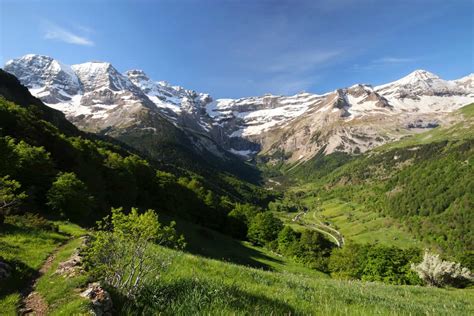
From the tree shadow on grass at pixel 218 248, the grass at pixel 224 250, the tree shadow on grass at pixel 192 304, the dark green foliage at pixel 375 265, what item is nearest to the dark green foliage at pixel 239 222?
the tree shadow on grass at pixel 218 248

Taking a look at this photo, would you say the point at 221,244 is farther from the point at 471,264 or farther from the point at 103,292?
the point at 471,264

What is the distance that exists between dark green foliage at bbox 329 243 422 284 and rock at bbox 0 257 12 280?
280 ft

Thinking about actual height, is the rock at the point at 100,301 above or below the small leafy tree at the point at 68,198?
above

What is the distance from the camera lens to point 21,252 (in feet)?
63.3

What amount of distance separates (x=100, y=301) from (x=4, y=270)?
410 inches

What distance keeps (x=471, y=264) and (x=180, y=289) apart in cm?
11894

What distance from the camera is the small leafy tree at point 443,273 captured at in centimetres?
4434

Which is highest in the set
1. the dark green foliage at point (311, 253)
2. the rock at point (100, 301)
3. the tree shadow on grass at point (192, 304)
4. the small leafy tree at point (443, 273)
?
the small leafy tree at point (443, 273)

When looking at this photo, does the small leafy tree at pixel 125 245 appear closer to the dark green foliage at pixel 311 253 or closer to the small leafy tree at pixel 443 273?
the small leafy tree at pixel 443 273

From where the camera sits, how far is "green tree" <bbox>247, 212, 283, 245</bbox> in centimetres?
10988

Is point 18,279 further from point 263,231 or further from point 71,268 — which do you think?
point 263,231

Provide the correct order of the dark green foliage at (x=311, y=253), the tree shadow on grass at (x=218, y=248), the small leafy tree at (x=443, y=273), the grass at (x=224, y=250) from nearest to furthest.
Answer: the small leafy tree at (x=443, y=273) → the tree shadow on grass at (x=218, y=248) → the grass at (x=224, y=250) → the dark green foliage at (x=311, y=253)

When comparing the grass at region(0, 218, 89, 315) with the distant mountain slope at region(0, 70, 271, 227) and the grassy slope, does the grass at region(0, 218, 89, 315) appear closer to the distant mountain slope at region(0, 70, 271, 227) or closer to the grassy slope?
the grassy slope

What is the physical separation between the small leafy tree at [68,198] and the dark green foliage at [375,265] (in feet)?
235
